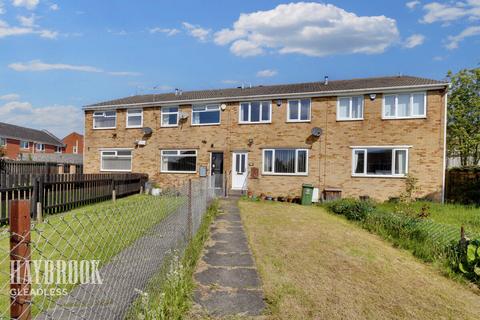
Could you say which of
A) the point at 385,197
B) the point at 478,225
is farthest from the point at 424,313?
the point at 385,197

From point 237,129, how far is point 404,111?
8052 millimetres

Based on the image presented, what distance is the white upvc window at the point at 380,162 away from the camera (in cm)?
1459

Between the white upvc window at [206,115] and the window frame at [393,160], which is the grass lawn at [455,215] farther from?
the white upvc window at [206,115]

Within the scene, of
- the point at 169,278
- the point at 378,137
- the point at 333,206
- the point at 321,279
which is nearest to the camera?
the point at 169,278

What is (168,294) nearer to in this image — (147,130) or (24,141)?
(147,130)

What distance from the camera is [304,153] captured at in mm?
15977

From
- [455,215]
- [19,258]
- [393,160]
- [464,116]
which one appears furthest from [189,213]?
[464,116]

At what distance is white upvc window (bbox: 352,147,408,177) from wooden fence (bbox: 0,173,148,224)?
11190 mm

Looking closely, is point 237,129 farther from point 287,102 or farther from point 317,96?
point 317,96

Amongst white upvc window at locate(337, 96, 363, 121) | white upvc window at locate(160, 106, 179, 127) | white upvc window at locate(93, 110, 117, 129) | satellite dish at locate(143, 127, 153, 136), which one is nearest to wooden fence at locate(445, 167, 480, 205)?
white upvc window at locate(337, 96, 363, 121)

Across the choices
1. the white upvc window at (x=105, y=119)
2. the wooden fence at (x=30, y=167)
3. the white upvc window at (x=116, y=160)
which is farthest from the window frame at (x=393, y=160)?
the wooden fence at (x=30, y=167)

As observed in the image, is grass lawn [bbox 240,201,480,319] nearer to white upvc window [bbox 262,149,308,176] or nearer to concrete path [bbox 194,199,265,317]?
concrete path [bbox 194,199,265,317]

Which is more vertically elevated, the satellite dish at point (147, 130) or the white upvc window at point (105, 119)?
the white upvc window at point (105, 119)

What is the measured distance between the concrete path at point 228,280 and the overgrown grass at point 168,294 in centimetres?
18
